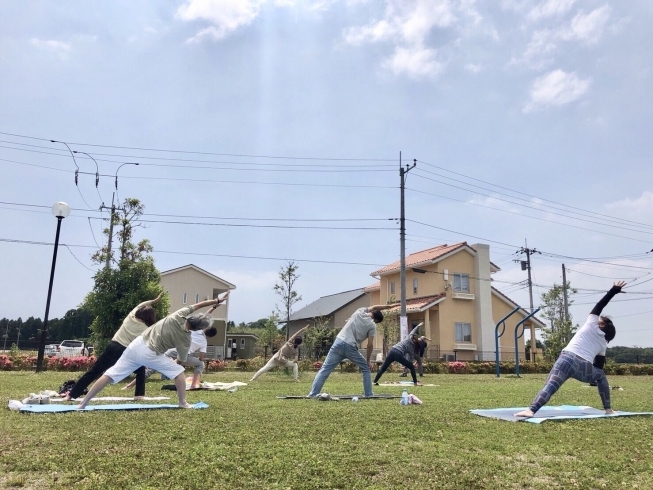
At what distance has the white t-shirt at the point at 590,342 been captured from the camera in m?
7.26

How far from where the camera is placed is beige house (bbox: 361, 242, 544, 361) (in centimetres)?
3509

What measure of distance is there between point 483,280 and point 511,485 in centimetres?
3468

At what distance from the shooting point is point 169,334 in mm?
7434

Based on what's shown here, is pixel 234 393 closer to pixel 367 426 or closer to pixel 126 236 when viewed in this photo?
pixel 367 426

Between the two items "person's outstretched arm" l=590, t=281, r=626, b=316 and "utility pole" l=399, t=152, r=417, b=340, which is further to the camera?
"utility pole" l=399, t=152, r=417, b=340

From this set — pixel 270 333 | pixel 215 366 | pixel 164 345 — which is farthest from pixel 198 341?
pixel 270 333

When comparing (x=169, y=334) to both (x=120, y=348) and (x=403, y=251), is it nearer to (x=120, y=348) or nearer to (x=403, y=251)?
(x=120, y=348)

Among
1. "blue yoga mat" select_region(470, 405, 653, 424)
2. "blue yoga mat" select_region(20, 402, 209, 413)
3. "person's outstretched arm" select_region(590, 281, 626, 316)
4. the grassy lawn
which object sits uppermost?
"person's outstretched arm" select_region(590, 281, 626, 316)

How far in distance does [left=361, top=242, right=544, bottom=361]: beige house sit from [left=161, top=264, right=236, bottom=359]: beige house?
1304 centimetres

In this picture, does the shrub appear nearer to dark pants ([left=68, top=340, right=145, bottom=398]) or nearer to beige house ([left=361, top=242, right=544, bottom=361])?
dark pants ([left=68, top=340, right=145, bottom=398])

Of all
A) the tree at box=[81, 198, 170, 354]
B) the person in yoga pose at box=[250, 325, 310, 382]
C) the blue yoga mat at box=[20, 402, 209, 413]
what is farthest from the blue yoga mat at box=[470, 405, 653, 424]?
the tree at box=[81, 198, 170, 354]

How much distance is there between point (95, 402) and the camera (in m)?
8.16

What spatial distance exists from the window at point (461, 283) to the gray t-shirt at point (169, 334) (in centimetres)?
3116

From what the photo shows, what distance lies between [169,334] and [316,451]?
11.8ft
